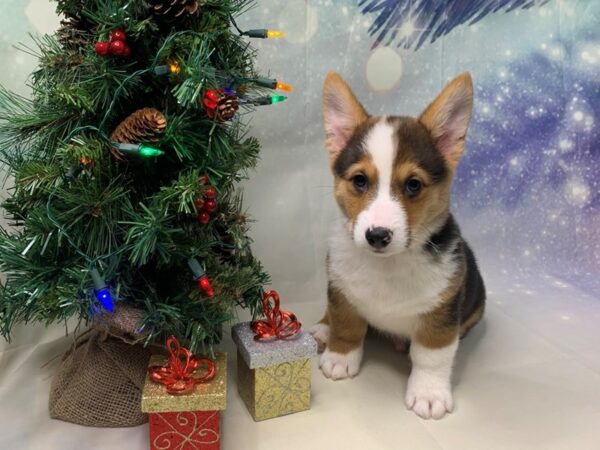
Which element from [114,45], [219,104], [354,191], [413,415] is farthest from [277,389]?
[114,45]

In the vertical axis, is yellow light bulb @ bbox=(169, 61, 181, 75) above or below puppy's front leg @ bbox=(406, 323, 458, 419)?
above

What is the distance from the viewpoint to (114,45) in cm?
173

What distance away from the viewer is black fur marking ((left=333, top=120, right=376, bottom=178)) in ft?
6.65

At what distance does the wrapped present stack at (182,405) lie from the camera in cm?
177

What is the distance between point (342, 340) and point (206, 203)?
0.82m

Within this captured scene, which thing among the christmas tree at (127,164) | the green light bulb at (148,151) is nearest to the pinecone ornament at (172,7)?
the christmas tree at (127,164)

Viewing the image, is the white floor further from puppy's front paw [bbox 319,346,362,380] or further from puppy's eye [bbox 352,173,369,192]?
puppy's eye [bbox 352,173,369,192]

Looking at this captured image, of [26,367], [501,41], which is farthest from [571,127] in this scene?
[26,367]

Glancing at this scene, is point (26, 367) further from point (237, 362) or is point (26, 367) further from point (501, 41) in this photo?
point (501, 41)

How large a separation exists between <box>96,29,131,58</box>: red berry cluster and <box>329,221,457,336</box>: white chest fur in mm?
971

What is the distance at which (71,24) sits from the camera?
189 centimetres

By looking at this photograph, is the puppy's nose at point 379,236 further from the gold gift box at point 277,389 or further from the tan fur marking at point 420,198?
the gold gift box at point 277,389

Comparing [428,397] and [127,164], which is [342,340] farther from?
[127,164]

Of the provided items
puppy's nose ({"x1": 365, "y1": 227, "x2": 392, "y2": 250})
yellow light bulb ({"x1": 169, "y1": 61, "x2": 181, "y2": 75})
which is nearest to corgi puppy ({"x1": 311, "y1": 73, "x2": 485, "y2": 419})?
puppy's nose ({"x1": 365, "y1": 227, "x2": 392, "y2": 250})
